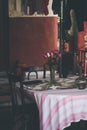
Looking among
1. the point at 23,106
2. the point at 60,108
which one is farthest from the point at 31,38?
the point at 60,108

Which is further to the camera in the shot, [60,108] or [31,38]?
[31,38]

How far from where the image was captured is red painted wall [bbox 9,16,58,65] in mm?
9398

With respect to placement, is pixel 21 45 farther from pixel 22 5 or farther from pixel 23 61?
pixel 22 5

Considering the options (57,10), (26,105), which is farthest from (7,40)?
(26,105)

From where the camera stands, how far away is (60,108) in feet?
10.8

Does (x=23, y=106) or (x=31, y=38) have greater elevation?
(x=31, y=38)

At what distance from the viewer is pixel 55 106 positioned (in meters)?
3.30

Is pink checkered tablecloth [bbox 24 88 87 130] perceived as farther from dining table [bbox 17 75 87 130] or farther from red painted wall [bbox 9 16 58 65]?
red painted wall [bbox 9 16 58 65]

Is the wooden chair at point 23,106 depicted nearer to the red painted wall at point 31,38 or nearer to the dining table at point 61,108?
the dining table at point 61,108

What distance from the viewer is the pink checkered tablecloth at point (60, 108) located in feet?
10.7

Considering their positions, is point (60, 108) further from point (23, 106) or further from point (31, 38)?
point (31, 38)

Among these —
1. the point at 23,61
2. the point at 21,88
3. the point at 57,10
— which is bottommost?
the point at 23,61

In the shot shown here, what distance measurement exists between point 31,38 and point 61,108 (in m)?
6.32

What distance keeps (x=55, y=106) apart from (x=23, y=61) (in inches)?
246
